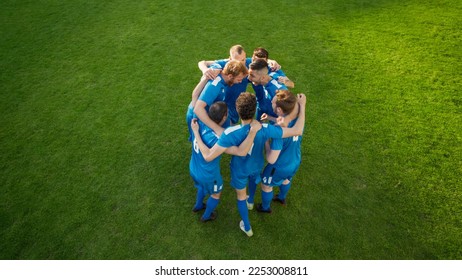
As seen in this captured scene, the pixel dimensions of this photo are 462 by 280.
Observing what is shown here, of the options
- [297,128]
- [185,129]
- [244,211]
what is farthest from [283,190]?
[185,129]

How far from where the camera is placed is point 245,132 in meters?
2.78

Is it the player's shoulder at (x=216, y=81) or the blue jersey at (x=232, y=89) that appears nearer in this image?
the player's shoulder at (x=216, y=81)

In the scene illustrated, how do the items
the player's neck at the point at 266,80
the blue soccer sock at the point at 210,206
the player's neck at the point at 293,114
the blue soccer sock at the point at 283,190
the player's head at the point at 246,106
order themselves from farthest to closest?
1. the blue soccer sock at the point at 283,190
2. the blue soccer sock at the point at 210,206
3. the player's neck at the point at 266,80
4. the player's neck at the point at 293,114
5. the player's head at the point at 246,106

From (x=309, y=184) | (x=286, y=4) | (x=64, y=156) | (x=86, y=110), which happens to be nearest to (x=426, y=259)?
(x=309, y=184)

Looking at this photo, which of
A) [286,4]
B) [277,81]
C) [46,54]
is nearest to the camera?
[277,81]

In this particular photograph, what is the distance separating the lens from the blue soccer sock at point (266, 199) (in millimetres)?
3531

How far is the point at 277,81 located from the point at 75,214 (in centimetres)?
279

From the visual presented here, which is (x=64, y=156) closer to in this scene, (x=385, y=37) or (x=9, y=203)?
(x=9, y=203)

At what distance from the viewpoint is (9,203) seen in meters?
3.90

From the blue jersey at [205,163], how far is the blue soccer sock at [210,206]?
357 mm

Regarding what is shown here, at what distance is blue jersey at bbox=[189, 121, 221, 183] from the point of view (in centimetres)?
292

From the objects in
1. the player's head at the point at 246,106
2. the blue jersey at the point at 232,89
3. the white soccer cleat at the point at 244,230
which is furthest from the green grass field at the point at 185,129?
the player's head at the point at 246,106

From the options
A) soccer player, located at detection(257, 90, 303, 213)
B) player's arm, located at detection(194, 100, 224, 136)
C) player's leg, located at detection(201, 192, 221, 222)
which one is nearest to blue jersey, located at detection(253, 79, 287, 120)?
soccer player, located at detection(257, 90, 303, 213)

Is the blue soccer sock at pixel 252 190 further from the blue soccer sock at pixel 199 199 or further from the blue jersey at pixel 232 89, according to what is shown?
the blue jersey at pixel 232 89
